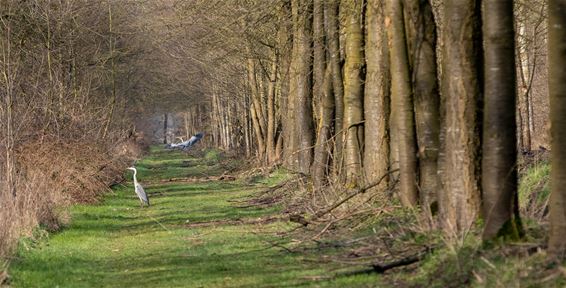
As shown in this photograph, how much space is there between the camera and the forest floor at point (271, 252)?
10.7 metres

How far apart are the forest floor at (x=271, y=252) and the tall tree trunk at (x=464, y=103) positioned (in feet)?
1.69

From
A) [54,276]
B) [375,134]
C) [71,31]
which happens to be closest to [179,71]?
[71,31]

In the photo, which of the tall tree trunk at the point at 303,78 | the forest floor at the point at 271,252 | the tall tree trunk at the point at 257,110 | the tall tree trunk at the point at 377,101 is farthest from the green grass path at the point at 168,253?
the tall tree trunk at the point at 257,110

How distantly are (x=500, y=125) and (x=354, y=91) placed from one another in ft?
35.6

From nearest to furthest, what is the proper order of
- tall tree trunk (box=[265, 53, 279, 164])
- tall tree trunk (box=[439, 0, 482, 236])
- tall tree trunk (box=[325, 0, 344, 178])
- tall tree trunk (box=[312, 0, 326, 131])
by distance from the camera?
tall tree trunk (box=[439, 0, 482, 236]) < tall tree trunk (box=[325, 0, 344, 178]) < tall tree trunk (box=[312, 0, 326, 131]) < tall tree trunk (box=[265, 53, 279, 164])

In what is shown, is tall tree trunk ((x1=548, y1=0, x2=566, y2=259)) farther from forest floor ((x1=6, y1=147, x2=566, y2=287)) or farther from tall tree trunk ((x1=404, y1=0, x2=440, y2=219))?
tall tree trunk ((x1=404, y1=0, x2=440, y2=219))

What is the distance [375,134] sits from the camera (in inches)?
783

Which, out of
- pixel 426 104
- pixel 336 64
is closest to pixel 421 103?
pixel 426 104

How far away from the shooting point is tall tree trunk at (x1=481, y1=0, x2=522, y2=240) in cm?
1139

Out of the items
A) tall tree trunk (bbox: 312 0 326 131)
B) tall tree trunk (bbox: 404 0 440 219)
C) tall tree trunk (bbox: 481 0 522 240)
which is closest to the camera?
tall tree trunk (bbox: 481 0 522 240)

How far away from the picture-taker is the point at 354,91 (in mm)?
22219

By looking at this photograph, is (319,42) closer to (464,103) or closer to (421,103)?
(421,103)

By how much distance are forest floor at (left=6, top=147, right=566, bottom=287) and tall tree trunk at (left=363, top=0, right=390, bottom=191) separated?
1856 mm

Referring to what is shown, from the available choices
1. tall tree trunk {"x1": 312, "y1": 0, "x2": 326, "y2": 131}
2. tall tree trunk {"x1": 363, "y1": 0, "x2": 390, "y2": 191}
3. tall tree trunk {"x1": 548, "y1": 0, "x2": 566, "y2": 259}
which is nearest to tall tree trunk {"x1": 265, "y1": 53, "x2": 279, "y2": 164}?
tall tree trunk {"x1": 312, "y1": 0, "x2": 326, "y2": 131}
